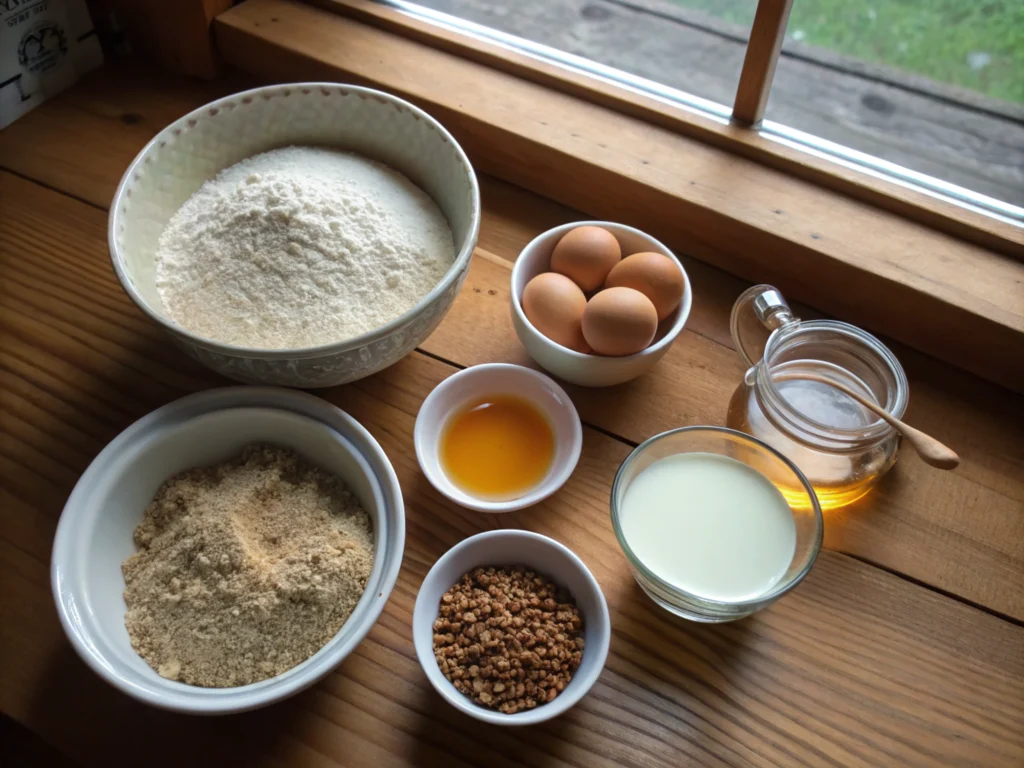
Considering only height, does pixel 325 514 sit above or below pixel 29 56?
below

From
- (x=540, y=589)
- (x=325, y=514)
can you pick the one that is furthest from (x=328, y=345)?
(x=540, y=589)

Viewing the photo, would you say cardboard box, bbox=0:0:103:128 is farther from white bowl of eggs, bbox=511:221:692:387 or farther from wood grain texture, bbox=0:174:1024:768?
white bowl of eggs, bbox=511:221:692:387

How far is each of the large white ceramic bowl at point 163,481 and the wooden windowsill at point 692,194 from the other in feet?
1.33

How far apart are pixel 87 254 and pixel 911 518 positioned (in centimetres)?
89

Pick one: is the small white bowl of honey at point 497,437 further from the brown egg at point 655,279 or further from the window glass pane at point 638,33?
the window glass pane at point 638,33

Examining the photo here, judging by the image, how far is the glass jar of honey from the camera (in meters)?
0.71

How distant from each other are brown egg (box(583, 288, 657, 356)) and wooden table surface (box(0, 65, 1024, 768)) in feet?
0.27

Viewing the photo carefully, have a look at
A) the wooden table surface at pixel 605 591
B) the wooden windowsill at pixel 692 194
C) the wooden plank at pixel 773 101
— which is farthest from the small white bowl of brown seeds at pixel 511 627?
the wooden plank at pixel 773 101

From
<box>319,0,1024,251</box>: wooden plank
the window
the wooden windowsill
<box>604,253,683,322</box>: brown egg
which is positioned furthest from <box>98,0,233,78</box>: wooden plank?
<box>604,253,683,322</box>: brown egg

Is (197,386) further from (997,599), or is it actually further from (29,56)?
(997,599)

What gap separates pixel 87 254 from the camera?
35.3 inches

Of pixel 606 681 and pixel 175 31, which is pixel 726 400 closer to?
pixel 606 681

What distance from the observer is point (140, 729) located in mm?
638

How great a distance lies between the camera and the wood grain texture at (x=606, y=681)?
632 millimetres
